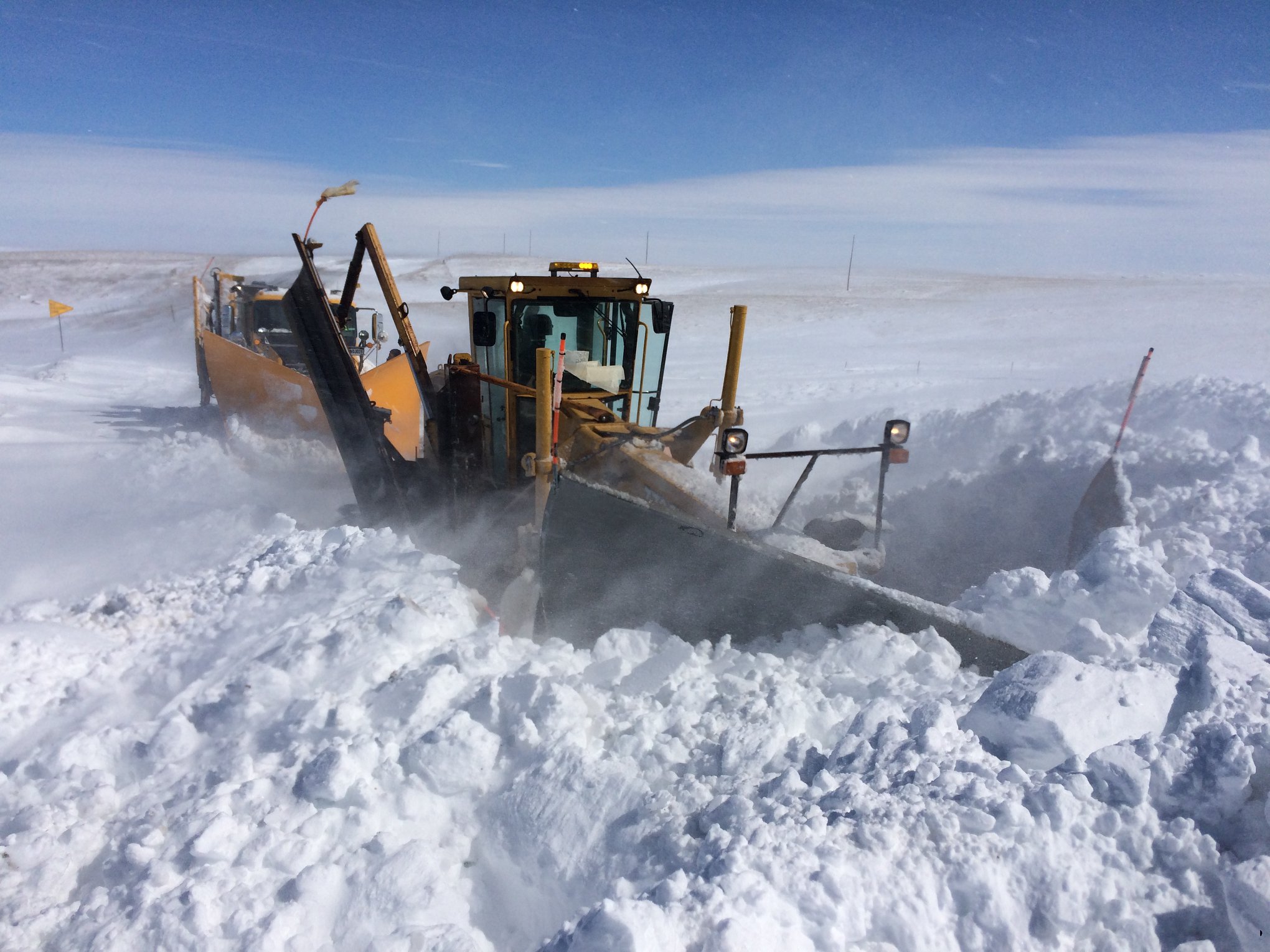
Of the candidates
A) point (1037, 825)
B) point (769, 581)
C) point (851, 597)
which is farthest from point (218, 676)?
point (1037, 825)

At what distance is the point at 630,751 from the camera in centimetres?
308

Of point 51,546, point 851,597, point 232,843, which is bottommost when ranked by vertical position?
point 51,546

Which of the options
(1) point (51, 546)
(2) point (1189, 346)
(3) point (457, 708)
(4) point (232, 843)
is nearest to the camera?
(4) point (232, 843)

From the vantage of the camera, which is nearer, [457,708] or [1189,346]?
[457,708]

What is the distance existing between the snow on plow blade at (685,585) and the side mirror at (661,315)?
2124 millimetres

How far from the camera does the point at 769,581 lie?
3967 millimetres

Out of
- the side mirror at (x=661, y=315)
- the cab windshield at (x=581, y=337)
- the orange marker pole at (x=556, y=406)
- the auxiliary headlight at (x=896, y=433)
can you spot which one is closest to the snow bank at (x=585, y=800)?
the orange marker pole at (x=556, y=406)

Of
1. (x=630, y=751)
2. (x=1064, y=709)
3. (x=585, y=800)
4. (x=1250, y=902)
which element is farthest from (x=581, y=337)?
(x=1250, y=902)

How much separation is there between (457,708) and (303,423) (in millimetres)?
7230

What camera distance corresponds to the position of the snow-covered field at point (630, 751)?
7.09 ft

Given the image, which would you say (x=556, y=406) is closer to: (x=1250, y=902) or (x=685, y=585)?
(x=685, y=585)

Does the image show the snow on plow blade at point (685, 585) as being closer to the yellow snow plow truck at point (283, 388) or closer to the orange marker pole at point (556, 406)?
the orange marker pole at point (556, 406)

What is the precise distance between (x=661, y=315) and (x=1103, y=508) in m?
3.81

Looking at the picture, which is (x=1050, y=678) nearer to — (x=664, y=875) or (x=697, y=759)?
(x=697, y=759)
